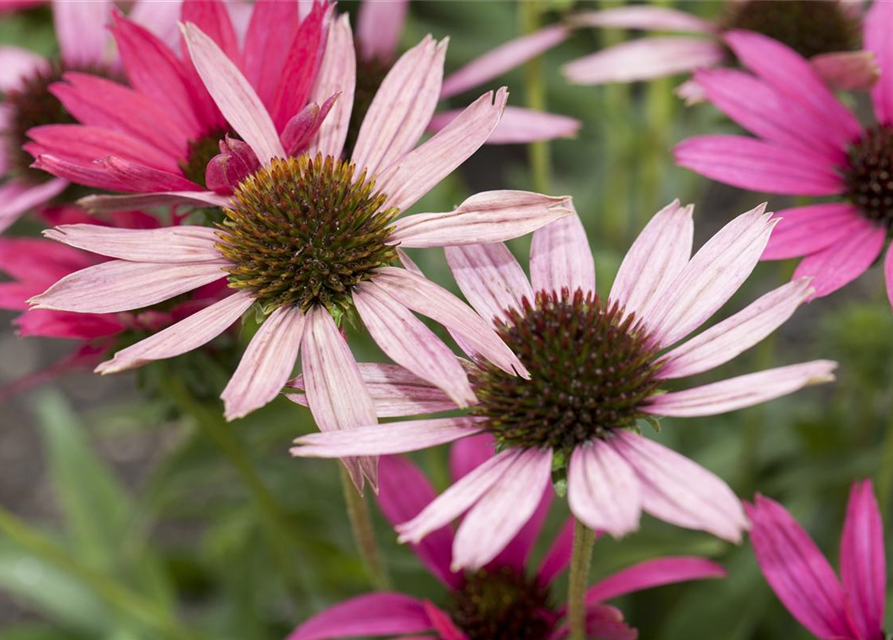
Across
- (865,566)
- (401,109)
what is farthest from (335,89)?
(865,566)

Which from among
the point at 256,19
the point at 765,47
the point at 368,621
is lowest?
the point at 368,621

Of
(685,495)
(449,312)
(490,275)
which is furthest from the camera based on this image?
(490,275)

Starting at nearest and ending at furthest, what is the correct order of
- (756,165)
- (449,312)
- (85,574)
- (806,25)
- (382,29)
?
(449,312), (756,165), (85,574), (806,25), (382,29)

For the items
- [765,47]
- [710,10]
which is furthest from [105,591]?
[710,10]

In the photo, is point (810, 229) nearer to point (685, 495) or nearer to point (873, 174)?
point (873, 174)

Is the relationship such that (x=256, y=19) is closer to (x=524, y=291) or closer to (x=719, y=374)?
(x=524, y=291)

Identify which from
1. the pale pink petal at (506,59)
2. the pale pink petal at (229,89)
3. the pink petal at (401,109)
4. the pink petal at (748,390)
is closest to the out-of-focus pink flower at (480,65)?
the pale pink petal at (506,59)

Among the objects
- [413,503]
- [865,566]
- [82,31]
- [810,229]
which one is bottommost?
[865,566]
